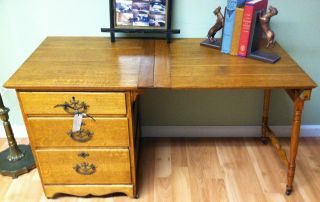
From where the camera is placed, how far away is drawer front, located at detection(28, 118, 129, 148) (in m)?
1.43

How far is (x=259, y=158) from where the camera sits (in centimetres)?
197

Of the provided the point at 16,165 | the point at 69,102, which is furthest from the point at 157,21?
the point at 16,165

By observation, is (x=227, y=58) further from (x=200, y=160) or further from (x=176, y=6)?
(x=200, y=160)

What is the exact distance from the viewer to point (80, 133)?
1.46m

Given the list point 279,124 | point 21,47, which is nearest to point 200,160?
point 279,124

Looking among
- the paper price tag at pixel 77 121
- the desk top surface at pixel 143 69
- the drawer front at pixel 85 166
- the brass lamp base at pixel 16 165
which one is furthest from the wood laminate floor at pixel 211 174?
the desk top surface at pixel 143 69

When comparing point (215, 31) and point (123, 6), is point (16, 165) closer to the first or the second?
point (123, 6)

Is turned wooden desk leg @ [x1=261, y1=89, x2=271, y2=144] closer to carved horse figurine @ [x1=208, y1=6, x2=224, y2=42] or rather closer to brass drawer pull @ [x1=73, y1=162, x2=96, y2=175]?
carved horse figurine @ [x1=208, y1=6, x2=224, y2=42]

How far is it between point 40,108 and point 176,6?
0.90 m

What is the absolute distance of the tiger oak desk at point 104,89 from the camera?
1.35 meters

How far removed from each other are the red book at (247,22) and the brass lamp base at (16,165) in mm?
1357

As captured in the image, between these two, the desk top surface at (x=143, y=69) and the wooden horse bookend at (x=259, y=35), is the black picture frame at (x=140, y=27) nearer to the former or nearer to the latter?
the desk top surface at (x=143, y=69)

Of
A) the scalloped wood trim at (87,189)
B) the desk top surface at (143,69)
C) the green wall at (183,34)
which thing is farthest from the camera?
the green wall at (183,34)

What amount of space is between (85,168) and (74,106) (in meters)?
0.36
